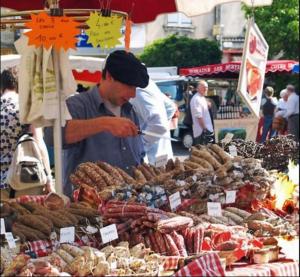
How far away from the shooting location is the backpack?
215 inches

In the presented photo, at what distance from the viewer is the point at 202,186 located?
13.9 ft

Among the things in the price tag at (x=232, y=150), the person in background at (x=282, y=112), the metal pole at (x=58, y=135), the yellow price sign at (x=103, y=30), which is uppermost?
the yellow price sign at (x=103, y=30)

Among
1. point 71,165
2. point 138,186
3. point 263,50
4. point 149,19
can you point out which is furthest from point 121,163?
point 149,19

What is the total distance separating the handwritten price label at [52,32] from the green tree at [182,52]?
2272 centimetres

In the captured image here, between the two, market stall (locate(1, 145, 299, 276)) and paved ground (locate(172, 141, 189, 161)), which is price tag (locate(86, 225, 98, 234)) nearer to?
market stall (locate(1, 145, 299, 276))

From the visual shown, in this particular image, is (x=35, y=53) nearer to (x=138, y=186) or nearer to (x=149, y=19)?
(x=138, y=186)

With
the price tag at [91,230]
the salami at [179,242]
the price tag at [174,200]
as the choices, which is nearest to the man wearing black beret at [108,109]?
the price tag at [174,200]

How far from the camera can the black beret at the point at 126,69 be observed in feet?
15.1

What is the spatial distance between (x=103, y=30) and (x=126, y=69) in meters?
0.33

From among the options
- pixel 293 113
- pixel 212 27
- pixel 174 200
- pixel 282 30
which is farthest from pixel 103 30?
pixel 212 27

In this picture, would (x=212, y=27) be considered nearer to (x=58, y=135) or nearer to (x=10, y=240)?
(x=58, y=135)

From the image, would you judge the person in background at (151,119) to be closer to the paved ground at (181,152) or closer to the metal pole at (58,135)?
the paved ground at (181,152)

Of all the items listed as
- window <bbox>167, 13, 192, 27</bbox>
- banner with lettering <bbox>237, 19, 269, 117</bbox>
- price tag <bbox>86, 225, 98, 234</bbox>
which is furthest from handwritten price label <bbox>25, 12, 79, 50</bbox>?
window <bbox>167, 13, 192, 27</bbox>

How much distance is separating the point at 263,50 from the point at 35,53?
1.95 meters
